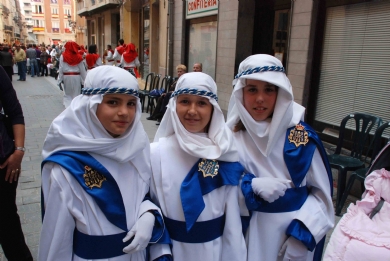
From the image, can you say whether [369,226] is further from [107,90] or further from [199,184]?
[107,90]

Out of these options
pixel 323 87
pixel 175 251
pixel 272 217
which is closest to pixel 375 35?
pixel 323 87

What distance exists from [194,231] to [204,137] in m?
0.52

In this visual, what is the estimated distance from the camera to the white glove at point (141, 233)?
5.21 feet

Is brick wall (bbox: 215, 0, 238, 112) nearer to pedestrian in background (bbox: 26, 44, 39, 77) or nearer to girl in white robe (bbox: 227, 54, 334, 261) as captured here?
girl in white robe (bbox: 227, 54, 334, 261)

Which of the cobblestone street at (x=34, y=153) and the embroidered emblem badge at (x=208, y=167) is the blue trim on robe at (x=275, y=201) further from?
the cobblestone street at (x=34, y=153)

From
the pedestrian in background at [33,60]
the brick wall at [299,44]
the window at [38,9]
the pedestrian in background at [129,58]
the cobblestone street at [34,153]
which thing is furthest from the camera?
the window at [38,9]

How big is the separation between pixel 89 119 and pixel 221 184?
2.57ft

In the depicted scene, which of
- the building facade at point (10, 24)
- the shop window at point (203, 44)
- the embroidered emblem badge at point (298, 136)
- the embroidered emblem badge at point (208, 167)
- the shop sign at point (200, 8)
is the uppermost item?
the building facade at point (10, 24)

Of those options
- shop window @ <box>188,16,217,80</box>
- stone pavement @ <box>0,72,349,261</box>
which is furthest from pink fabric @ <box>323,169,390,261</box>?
shop window @ <box>188,16,217,80</box>

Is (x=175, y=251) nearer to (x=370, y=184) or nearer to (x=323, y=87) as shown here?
(x=370, y=184)

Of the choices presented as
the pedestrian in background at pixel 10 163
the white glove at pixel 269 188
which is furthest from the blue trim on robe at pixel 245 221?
the pedestrian in background at pixel 10 163

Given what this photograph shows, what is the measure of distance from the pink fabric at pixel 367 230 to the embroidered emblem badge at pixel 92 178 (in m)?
1.66

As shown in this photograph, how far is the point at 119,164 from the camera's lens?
1703 millimetres

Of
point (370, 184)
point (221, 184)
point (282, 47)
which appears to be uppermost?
point (282, 47)
